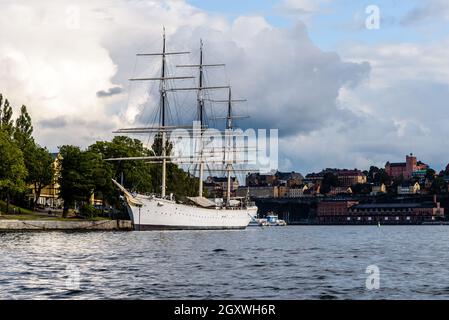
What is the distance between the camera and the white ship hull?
428 ft

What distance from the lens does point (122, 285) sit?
36.7 m

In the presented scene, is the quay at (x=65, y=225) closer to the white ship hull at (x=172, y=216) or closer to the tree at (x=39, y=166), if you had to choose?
the white ship hull at (x=172, y=216)

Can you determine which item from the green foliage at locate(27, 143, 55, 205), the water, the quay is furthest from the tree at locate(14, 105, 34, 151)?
the water

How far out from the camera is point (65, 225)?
114812mm

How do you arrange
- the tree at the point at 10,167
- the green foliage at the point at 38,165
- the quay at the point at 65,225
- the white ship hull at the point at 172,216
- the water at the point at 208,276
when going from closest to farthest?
the water at the point at 208,276 → the quay at the point at 65,225 → the tree at the point at 10,167 → the white ship hull at the point at 172,216 → the green foliage at the point at 38,165

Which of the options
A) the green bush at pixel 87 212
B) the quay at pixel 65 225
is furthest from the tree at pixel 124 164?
the quay at pixel 65 225

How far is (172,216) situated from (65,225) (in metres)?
25.6

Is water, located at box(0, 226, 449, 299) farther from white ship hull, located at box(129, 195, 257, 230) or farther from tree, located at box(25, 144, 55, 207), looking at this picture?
tree, located at box(25, 144, 55, 207)

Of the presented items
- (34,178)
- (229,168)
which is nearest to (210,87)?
(229,168)

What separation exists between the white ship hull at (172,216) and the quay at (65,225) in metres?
4.91

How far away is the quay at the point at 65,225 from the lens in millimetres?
104125

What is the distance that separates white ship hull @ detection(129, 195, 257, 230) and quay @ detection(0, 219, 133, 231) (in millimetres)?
4910

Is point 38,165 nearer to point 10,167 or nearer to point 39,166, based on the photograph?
point 39,166
